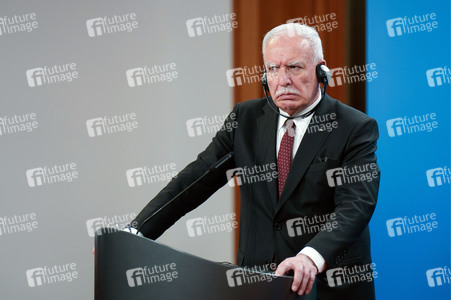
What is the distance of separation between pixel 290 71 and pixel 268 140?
9.0 inches

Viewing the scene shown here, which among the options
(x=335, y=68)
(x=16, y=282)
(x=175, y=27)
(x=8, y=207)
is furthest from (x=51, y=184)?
(x=335, y=68)

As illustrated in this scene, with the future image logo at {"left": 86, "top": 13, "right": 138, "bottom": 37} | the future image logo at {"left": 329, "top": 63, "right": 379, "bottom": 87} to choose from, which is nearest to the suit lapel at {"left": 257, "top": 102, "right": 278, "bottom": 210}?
the future image logo at {"left": 329, "top": 63, "right": 379, "bottom": 87}

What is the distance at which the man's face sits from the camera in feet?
6.43

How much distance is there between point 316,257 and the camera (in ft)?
5.24

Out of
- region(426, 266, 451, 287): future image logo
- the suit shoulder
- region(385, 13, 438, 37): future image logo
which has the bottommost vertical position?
region(426, 266, 451, 287): future image logo

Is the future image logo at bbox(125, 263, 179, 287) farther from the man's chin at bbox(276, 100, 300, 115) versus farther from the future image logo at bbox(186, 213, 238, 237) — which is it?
the future image logo at bbox(186, 213, 238, 237)

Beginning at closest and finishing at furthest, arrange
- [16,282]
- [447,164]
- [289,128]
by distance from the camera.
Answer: [289,128] → [447,164] → [16,282]

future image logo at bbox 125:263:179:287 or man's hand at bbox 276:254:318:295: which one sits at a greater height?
future image logo at bbox 125:263:179:287

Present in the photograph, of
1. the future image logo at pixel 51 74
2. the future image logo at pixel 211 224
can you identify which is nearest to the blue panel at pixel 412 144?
the future image logo at pixel 211 224

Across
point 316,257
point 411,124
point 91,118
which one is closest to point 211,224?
point 91,118

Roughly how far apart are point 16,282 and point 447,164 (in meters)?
2.44

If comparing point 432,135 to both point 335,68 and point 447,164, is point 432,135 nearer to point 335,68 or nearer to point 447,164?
point 447,164

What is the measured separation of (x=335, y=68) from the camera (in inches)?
131

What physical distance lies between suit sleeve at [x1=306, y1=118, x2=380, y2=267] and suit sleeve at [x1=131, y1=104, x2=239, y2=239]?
37 centimetres
